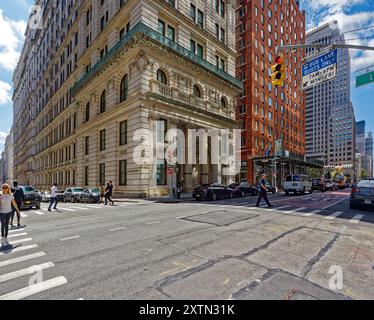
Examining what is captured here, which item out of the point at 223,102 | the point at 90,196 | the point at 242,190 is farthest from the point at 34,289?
the point at 223,102

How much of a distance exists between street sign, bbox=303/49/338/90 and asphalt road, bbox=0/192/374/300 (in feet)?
22.3

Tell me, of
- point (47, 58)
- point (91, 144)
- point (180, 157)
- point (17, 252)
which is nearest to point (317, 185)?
point (180, 157)

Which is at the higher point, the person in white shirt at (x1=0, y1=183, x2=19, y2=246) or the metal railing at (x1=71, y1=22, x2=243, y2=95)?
the metal railing at (x1=71, y1=22, x2=243, y2=95)

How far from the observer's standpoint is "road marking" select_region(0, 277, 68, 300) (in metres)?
3.52

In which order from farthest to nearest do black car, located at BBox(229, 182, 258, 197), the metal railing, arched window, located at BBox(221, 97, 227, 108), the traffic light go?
arched window, located at BBox(221, 97, 227, 108) → black car, located at BBox(229, 182, 258, 197) → the metal railing → the traffic light

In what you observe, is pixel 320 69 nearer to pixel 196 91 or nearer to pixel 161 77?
pixel 161 77

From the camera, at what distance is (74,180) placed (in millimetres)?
38250

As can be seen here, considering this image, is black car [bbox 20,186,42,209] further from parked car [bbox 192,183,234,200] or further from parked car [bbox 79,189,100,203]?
parked car [bbox 192,183,234,200]

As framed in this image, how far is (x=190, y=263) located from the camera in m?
4.75

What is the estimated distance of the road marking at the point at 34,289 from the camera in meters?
3.52

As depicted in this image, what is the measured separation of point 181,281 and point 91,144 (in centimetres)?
3079

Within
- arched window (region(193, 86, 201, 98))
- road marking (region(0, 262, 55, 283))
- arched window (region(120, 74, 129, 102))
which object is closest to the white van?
arched window (region(193, 86, 201, 98))

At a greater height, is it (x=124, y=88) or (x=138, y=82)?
(x=124, y=88)

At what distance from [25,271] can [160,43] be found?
23.7 metres
